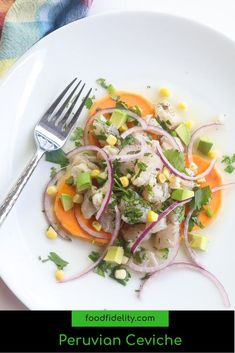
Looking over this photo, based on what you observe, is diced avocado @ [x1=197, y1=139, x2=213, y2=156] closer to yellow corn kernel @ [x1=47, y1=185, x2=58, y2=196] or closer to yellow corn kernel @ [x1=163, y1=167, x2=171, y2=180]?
yellow corn kernel @ [x1=163, y1=167, x2=171, y2=180]

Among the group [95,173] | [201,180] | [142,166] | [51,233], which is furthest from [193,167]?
[51,233]

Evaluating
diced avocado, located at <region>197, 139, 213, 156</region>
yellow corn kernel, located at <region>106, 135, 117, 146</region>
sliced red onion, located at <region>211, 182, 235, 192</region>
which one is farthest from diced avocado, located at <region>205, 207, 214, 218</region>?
yellow corn kernel, located at <region>106, 135, 117, 146</region>

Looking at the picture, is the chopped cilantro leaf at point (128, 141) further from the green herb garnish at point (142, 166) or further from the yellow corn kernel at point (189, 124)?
the yellow corn kernel at point (189, 124)

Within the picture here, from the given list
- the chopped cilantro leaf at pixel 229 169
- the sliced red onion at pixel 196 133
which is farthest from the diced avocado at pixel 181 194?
the chopped cilantro leaf at pixel 229 169

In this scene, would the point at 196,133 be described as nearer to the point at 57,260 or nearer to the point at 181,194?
the point at 181,194

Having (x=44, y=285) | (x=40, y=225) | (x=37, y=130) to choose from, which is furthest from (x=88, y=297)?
(x=37, y=130)
